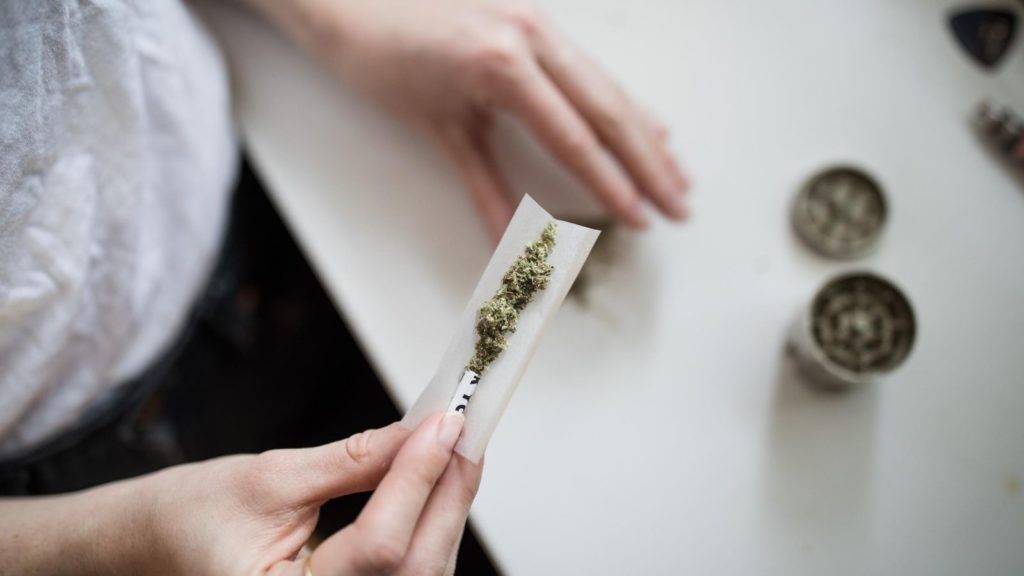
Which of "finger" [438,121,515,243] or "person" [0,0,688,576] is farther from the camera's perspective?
"finger" [438,121,515,243]

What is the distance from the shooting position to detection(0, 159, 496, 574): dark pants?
26.4 inches

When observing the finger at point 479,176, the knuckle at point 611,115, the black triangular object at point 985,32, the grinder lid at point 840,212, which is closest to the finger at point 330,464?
the finger at point 479,176

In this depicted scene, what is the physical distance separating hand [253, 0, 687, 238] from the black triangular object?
47 cm

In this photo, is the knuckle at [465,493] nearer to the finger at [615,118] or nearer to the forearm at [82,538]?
the forearm at [82,538]

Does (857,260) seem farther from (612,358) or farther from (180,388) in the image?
(180,388)

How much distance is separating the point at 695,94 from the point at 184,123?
2.08ft

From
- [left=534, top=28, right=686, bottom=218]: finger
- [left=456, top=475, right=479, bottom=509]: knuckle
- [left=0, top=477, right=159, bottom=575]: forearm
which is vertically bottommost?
[left=0, top=477, right=159, bottom=575]: forearm

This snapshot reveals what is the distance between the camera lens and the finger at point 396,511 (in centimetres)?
38

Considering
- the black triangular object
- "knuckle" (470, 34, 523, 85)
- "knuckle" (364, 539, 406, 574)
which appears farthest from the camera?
the black triangular object

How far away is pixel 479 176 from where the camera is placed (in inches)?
27.1

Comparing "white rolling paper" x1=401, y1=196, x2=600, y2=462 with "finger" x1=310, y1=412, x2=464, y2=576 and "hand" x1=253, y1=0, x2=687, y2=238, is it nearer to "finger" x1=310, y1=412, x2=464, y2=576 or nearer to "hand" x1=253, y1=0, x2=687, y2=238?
"finger" x1=310, y1=412, x2=464, y2=576

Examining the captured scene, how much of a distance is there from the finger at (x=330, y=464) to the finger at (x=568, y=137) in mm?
385

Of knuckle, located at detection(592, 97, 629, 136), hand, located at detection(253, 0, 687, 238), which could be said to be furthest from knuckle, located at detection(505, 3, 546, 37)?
knuckle, located at detection(592, 97, 629, 136)

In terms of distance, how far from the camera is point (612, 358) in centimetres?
67
